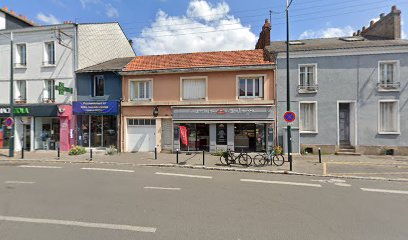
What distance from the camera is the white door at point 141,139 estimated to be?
14156mm

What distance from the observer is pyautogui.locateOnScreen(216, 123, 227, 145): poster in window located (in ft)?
44.2

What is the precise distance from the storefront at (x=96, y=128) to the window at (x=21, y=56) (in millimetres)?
5178

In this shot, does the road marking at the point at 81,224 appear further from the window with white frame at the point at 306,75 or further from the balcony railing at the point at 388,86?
the balcony railing at the point at 388,86

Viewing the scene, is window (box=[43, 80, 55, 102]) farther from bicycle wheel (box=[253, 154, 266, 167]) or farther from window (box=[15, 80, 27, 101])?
bicycle wheel (box=[253, 154, 266, 167])

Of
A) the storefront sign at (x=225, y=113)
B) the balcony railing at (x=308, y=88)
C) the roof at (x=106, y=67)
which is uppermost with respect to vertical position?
the roof at (x=106, y=67)

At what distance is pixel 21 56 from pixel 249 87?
1584 cm

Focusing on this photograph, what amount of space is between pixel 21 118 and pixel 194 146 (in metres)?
12.2

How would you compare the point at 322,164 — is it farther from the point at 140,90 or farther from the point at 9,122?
the point at 9,122

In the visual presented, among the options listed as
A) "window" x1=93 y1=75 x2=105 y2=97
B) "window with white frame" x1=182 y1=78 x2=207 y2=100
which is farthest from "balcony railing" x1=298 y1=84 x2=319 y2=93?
"window" x1=93 y1=75 x2=105 y2=97

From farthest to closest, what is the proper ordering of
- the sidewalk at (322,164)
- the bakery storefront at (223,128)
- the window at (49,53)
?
the window at (49,53) → the bakery storefront at (223,128) → the sidewalk at (322,164)

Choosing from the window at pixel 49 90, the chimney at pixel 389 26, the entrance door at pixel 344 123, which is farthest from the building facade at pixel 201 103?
the chimney at pixel 389 26

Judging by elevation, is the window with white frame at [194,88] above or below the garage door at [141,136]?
above

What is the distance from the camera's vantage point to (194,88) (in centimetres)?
1381

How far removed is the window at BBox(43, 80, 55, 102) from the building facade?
17.0 feet
